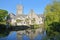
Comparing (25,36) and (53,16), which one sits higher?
(53,16)

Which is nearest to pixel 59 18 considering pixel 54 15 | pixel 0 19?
pixel 54 15

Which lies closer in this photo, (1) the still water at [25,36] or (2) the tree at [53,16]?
(1) the still water at [25,36]

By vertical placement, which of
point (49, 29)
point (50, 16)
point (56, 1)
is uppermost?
point (56, 1)

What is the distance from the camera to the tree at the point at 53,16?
5275 centimetres

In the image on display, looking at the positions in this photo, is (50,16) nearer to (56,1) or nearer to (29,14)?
(56,1)

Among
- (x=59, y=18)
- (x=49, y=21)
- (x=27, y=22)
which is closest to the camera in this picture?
(x=59, y=18)

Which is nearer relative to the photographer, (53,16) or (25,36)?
(25,36)

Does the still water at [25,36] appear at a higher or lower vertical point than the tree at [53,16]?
lower

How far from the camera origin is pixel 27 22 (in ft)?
393

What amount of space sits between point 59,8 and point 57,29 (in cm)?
542

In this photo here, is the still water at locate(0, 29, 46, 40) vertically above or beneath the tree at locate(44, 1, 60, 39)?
beneath

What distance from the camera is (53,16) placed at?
5375 centimetres

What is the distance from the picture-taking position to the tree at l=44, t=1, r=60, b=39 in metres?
52.8

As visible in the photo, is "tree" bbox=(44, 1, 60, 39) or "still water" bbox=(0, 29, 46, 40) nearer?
"still water" bbox=(0, 29, 46, 40)
